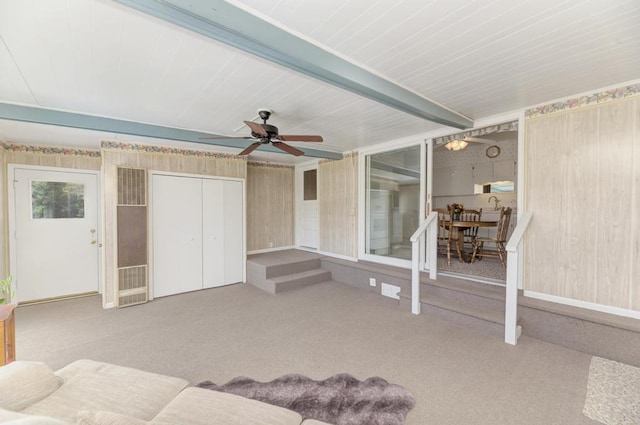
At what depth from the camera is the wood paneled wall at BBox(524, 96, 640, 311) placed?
2488 millimetres

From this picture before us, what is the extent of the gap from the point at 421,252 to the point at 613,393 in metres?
2.44

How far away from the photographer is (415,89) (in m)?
2.56

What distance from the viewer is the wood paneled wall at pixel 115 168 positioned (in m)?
3.86

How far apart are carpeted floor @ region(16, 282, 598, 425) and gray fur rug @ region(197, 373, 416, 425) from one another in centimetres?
9

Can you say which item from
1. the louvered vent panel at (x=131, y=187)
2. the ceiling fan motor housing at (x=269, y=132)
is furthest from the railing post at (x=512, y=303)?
the louvered vent panel at (x=131, y=187)

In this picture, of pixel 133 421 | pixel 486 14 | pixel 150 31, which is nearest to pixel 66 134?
pixel 150 31

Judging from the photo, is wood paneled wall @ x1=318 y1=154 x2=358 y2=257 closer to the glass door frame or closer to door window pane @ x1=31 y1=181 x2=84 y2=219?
the glass door frame

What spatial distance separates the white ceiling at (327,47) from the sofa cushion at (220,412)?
211 centimetres

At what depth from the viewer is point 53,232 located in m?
4.15

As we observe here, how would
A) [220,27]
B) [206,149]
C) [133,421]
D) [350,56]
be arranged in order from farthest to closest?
[206,149] → [350,56] → [220,27] → [133,421]

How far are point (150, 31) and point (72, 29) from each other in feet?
1.52

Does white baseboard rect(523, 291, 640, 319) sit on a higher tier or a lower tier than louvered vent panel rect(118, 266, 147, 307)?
higher

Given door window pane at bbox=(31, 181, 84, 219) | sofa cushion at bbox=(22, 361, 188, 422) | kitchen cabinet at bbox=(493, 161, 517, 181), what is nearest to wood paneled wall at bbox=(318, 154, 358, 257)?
kitchen cabinet at bbox=(493, 161, 517, 181)

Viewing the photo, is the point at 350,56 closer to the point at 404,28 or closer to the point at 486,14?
the point at 404,28
